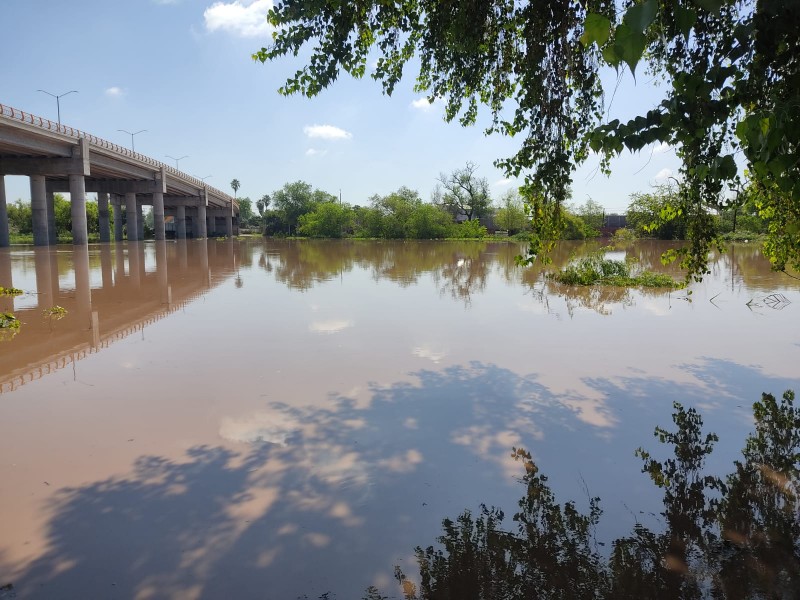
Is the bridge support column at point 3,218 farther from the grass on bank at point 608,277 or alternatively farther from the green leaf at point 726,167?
the green leaf at point 726,167

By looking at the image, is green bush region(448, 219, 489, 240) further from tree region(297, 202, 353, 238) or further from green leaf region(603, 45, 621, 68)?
green leaf region(603, 45, 621, 68)

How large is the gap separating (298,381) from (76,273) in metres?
22.4

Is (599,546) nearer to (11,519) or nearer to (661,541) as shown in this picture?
(661,541)

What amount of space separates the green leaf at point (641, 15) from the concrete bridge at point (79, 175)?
44628 millimetres

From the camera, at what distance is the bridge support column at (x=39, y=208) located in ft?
176

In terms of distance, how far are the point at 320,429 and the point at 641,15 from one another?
5.45 meters

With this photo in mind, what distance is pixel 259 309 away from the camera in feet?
50.3

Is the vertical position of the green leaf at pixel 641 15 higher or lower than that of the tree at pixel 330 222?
lower

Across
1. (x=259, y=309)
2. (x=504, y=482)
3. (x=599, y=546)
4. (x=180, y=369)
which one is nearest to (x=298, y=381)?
(x=180, y=369)

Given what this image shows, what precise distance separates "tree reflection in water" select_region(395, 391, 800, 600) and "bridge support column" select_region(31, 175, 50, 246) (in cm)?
6110

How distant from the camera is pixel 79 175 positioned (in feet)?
163

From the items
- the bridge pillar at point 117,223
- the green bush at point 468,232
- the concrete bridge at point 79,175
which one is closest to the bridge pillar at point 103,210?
the concrete bridge at point 79,175

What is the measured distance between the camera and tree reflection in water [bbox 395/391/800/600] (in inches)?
143

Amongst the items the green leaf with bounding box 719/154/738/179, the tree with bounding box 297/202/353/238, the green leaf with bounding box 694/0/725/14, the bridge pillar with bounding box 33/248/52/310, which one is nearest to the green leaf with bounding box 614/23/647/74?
the green leaf with bounding box 694/0/725/14
